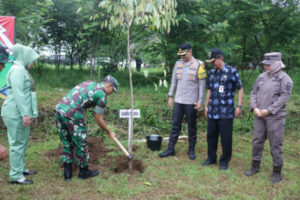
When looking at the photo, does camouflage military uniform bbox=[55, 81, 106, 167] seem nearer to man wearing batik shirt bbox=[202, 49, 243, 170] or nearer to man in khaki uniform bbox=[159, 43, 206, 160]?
man in khaki uniform bbox=[159, 43, 206, 160]

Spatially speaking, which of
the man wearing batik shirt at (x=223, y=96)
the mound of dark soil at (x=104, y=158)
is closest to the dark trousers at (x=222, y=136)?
the man wearing batik shirt at (x=223, y=96)

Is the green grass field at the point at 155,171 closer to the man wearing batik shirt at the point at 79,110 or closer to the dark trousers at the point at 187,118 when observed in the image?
the dark trousers at the point at 187,118

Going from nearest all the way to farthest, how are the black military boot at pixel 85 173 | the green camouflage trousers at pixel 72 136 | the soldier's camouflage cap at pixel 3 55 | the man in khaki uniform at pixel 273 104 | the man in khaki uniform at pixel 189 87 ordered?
the soldier's camouflage cap at pixel 3 55
the green camouflage trousers at pixel 72 136
the man in khaki uniform at pixel 273 104
the black military boot at pixel 85 173
the man in khaki uniform at pixel 189 87

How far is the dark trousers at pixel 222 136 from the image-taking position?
13.4 ft

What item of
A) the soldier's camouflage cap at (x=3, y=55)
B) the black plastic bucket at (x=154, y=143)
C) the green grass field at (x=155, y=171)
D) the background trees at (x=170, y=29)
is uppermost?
the background trees at (x=170, y=29)

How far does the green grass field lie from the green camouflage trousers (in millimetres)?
346

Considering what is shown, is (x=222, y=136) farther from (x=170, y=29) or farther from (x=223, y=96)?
(x=170, y=29)

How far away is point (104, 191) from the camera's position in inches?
134

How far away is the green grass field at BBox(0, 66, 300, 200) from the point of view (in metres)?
3.38

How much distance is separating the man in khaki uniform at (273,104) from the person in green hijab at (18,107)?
126 inches

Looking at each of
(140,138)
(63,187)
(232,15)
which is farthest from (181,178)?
(232,15)

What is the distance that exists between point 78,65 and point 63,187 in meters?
7.04

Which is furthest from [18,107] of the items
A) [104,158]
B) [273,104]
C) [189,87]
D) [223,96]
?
[273,104]

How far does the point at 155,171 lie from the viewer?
160 inches
